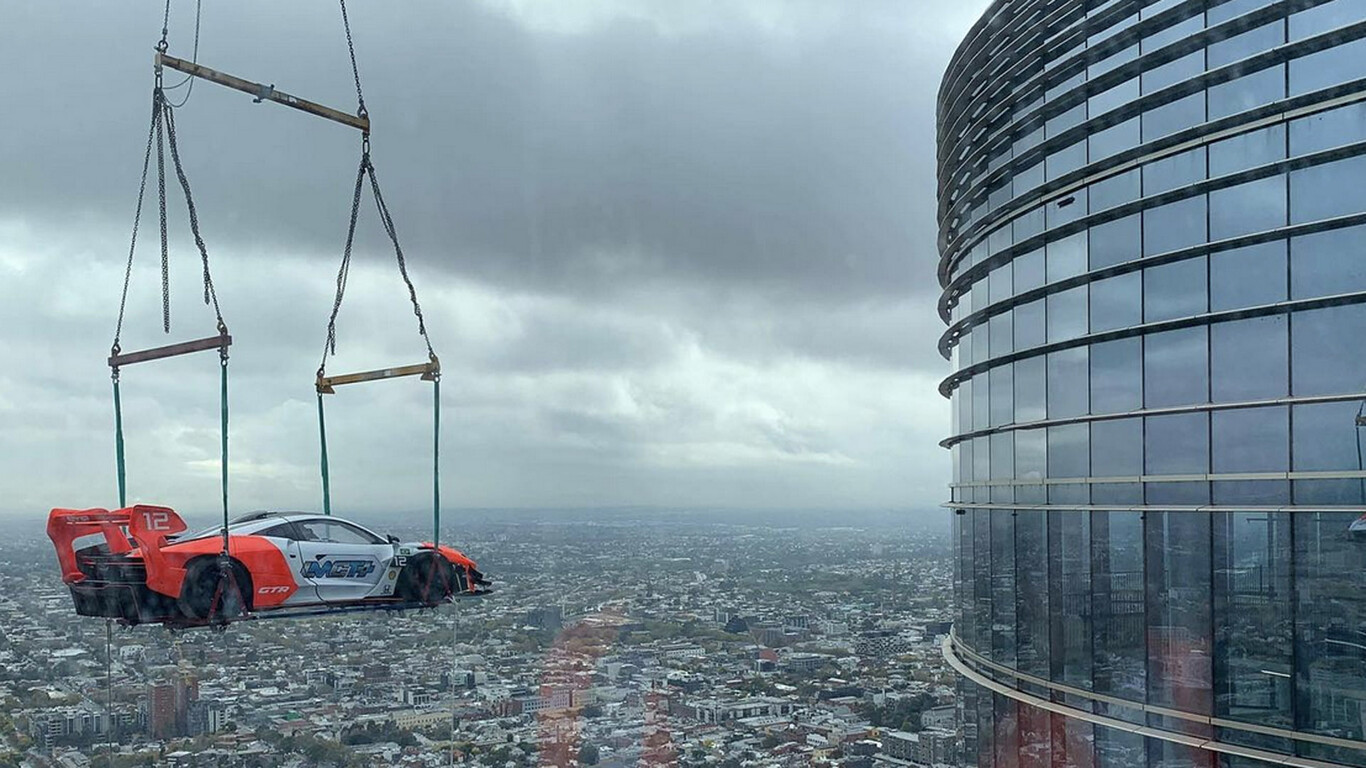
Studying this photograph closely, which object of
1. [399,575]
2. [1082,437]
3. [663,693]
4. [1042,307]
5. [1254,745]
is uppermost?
[1042,307]

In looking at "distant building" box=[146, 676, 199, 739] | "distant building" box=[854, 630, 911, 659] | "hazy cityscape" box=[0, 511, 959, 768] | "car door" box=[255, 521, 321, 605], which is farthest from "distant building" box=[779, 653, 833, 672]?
"car door" box=[255, 521, 321, 605]

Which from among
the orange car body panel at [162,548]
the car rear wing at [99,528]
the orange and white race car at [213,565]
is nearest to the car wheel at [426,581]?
the orange and white race car at [213,565]

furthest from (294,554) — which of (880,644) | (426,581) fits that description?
(880,644)

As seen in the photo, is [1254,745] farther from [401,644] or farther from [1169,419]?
[401,644]

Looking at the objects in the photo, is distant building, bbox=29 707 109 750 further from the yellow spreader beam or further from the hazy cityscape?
the yellow spreader beam

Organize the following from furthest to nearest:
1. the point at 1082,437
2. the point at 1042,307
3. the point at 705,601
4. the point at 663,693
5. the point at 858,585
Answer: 1. the point at 858,585
2. the point at 705,601
3. the point at 663,693
4. the point at 1042,307
5. the point at 1082,437

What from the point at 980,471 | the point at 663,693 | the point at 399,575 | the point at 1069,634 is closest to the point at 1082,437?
the point at 1069,634
